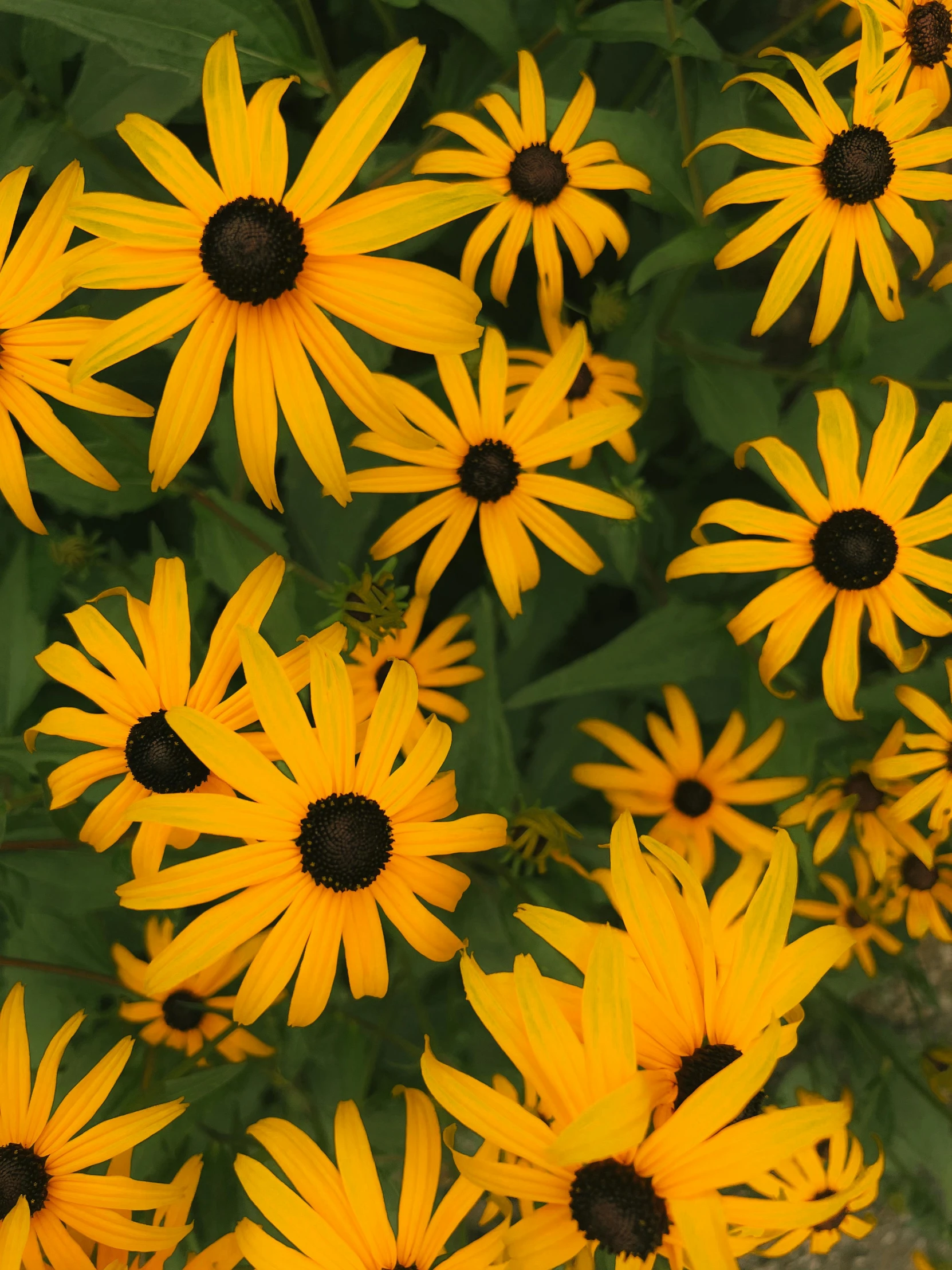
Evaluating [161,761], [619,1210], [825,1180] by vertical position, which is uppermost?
[161,761]

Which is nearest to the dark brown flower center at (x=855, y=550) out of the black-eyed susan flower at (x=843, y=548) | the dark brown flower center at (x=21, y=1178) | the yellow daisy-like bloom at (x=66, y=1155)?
the black-eyed susan flower at (x=843, y=548)

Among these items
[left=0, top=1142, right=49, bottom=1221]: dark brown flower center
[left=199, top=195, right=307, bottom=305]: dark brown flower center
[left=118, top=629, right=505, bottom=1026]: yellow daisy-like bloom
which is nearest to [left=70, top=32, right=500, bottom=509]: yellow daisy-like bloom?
[left=199, top=195, right=307, bottom=305]: dark brown flower center

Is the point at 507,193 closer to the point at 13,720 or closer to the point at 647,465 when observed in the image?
the point at 647,465

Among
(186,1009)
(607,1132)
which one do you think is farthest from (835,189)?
(186,1009)

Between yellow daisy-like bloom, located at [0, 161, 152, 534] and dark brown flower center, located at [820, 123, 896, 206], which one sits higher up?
yellow daisy-like bloom, located at [0, 161, 152, 534]

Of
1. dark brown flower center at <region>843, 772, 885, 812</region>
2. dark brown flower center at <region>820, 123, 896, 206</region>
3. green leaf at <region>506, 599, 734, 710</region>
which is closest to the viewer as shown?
dark brown flower center at <region>820, 123, 896, 206</region>

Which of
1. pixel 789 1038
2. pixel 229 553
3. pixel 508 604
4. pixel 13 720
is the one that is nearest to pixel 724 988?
pixel 789 1038

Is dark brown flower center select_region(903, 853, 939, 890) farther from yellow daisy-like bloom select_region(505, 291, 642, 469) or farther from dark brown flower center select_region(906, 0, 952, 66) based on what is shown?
dark brown flower center select_region(906, 0, 952, 66)

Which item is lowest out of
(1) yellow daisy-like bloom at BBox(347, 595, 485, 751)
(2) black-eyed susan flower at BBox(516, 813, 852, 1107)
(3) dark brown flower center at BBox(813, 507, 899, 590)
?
(2) black-eyed susan flower at BBox(516, 813, 852, 1107)

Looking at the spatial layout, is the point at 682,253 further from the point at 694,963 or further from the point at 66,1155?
the point at 66,1155
